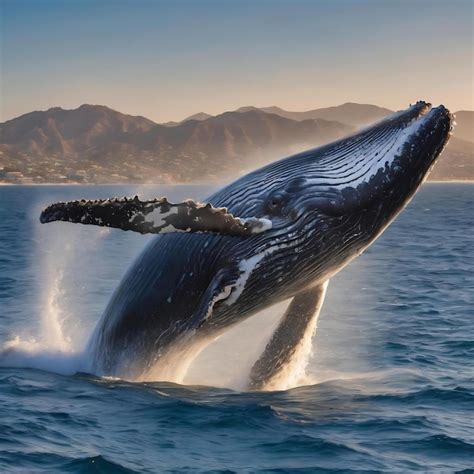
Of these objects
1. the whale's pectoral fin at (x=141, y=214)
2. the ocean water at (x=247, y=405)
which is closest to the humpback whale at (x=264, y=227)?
the whale's pectoral fin at (x=141, y=214)

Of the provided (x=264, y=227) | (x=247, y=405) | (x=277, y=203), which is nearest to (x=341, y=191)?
(x=277, y=203)

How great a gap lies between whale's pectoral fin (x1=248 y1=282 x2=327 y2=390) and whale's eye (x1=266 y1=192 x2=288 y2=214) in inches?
48.7

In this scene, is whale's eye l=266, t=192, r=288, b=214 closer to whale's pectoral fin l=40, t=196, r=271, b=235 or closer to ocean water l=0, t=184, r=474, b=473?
whale's pectoral fin l=40, t=196, r=271, b=235

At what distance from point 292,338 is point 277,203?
6.15 feet

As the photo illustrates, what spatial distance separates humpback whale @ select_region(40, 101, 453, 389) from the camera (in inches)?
354

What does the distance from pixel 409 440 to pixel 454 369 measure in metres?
3.86

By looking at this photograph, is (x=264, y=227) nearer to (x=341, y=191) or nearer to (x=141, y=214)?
(x=341, y=191)

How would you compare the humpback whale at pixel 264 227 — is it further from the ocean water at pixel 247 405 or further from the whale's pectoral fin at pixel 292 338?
the ocean water at pixel 247 405

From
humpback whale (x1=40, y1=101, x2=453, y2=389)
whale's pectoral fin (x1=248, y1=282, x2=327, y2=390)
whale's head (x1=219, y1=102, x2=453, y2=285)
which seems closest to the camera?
humpback whale (x1=40, y1=101, x2=453, y2=389)

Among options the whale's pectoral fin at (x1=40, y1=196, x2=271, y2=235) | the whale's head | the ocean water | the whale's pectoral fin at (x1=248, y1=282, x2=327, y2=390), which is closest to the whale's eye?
the whale's head

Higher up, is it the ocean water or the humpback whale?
the humpback whale

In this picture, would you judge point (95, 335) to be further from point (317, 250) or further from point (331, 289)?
point (331, 289)

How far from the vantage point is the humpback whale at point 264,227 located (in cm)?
900

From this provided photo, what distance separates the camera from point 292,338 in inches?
419
